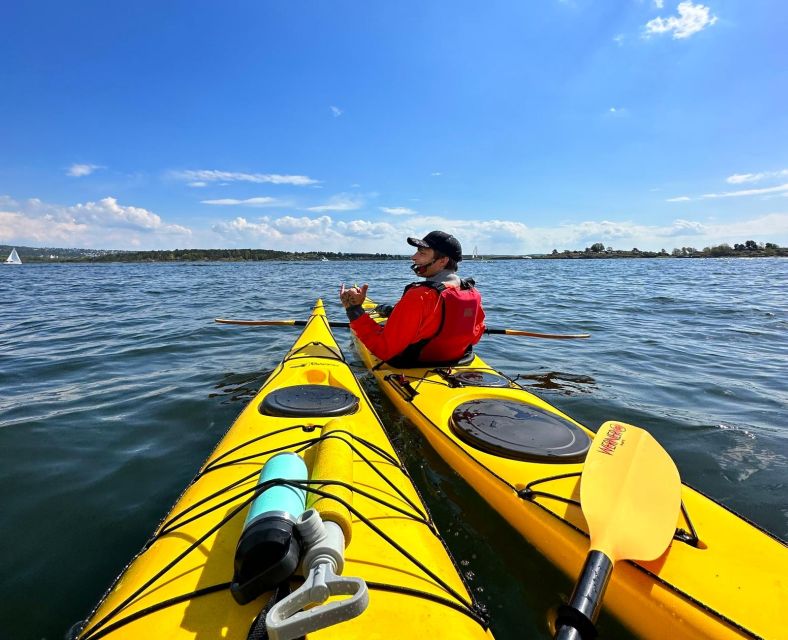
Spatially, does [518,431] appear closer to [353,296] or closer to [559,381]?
[353,296]

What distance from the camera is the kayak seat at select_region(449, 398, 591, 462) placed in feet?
9.04

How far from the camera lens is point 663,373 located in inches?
250

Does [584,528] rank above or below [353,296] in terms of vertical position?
below

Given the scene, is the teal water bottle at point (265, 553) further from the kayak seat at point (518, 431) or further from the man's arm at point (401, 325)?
the man's arm at point (401, 325)

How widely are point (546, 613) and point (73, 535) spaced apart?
3102 mm

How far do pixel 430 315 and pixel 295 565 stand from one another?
10.4 ft

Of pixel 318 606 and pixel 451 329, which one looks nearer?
pixel 318 606

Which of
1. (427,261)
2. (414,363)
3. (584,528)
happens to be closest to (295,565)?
(584,528)

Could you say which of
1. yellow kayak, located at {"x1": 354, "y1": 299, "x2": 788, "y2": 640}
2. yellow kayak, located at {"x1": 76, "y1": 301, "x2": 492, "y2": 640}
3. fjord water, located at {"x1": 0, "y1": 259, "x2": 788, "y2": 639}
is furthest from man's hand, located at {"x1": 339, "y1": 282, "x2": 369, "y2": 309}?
yellow kayak, located at {"x1": 76, "y1": 301, "x2": 492, "y2": 640}

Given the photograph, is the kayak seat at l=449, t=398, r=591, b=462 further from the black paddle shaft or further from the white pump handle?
the white pump handle

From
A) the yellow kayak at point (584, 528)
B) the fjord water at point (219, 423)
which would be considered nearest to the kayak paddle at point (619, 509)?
the yellow kayak at point (584, 528)

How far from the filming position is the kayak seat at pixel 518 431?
275 cm

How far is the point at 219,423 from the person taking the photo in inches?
181

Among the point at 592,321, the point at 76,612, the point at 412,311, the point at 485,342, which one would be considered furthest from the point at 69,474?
the point at 592,321
